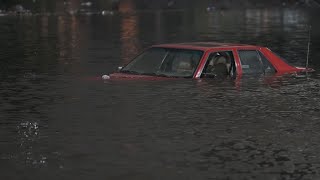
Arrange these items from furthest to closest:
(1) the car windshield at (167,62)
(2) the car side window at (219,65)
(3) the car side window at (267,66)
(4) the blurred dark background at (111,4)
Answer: (4) the blurred dark background at (111,4) → (3) the car side window at (267,66) → (2) the car side window at (219,65) → (1) the car windshield at (167,62)

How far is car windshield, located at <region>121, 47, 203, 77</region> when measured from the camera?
20391mm

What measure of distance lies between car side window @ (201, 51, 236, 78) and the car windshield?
0.94ft

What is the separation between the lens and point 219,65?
69.6 feet

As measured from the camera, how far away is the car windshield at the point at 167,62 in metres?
20.4

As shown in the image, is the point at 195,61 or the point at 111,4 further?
the point at 111,4

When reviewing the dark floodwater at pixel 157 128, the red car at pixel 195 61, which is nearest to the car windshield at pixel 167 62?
the red car at pixel 195 61

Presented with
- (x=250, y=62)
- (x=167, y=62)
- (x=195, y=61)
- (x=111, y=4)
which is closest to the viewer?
(x=195, y=61)

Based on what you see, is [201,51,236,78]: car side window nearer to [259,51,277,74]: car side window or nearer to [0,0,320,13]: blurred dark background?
[259,51,277,74]: car side window

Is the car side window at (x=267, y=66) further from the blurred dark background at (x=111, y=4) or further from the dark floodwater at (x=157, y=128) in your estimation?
the blurred dark background at (x=111, y=4)

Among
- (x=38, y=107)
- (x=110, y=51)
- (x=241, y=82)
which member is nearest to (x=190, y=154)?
(x=38, y=107)

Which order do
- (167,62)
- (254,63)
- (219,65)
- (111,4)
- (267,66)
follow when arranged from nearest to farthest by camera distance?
1. (167,62)
2. (219,65)
3. (254,63)
4. (267,66)
5. (111,4)

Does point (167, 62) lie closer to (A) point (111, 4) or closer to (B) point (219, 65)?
(B) point (219, 65)

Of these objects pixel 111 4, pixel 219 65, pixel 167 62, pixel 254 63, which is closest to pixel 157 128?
pixel 167 62

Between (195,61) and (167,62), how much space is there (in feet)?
2.18
